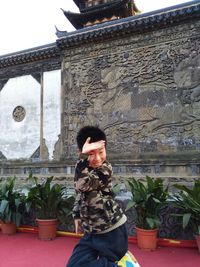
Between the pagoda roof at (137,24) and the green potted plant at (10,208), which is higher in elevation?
the pagoda roof at (137,24)

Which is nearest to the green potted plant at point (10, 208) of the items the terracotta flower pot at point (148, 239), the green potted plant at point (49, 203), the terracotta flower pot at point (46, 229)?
the green potted plant at point (49, 203)

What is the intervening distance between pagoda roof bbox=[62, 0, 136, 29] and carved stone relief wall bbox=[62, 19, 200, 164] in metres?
5.12

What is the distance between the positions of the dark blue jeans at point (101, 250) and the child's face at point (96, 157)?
0.43 metres

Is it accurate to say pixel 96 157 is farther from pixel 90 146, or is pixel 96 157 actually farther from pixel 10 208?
pixel 10 208

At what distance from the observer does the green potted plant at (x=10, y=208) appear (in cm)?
405

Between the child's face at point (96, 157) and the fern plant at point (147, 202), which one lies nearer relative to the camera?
the child's face at point (96, 157)

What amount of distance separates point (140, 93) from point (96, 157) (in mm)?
7793

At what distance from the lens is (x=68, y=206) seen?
4.05m

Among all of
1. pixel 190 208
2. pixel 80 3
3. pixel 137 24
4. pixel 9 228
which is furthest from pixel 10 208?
pixel 80 3

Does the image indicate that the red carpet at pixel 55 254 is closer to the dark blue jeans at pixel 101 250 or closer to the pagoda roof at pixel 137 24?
the dark blue jeans at pixel 101 250

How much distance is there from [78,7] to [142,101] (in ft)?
33.1

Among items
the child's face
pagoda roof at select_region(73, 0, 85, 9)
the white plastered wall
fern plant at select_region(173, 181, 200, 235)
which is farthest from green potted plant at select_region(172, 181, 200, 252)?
pagoda roof at select_region(73, 0, 85, 9)

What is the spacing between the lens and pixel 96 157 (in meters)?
1.75

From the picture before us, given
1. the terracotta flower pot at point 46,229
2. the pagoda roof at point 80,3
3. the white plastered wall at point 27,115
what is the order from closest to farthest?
1. the terracotta flower pot at point 46,229
2. the white plastered wall at point 27,115
3. the pagoda roof at point 80,3
